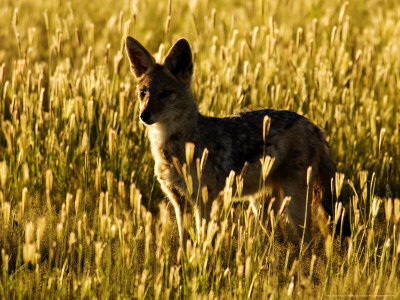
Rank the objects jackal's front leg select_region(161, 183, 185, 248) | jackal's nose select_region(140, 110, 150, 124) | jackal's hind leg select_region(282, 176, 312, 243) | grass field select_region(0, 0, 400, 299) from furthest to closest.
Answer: jackal's hind leg select_region(282, 176, 312, 243)
jackal's front leg select_region(161, 183, 185, 248)
jackal's nose select_region(140, 110, 150, 124)
grass field select_region(0, 0, 400, 299)

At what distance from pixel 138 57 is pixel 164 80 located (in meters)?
0.34

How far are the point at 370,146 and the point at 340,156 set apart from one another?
1.03 feet

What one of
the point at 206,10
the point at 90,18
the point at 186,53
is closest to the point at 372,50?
the point at 186,53

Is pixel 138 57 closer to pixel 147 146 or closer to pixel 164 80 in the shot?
pixel 164 80

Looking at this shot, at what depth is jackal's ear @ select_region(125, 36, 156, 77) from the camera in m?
5.09

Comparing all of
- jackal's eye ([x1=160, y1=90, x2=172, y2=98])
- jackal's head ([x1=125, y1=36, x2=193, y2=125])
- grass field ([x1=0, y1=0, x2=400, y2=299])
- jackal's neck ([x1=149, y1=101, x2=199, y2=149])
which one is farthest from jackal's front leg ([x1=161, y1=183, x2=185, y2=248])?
jackal's eye ([x1=160, y1=90, x2=172, y2=98])

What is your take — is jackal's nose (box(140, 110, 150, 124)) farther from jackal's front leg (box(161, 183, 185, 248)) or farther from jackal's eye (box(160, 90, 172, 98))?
jackal's front leg (box(161, 183, 185, 248))

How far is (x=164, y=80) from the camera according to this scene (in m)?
5.04

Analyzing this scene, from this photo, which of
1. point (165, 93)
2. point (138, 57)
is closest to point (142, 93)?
point (165, 93)

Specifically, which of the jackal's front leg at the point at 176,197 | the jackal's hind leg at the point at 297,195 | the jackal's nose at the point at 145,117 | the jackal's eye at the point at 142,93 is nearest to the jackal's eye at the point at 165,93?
the jackal's eye at the point at 142,93

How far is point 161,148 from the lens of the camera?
502 cm

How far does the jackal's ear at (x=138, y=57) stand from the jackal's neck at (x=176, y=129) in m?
0.51

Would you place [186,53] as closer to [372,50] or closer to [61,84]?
[61,84]

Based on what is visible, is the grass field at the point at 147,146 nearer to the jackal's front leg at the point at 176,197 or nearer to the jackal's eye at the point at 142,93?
the jackal's front leg at the point at 176,197
